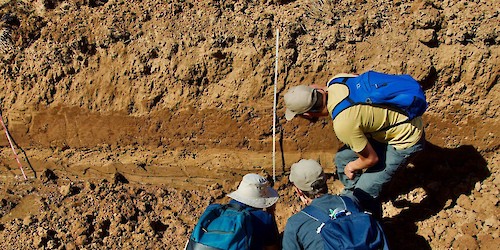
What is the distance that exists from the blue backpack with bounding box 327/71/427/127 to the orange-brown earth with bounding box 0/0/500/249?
4.66 ft

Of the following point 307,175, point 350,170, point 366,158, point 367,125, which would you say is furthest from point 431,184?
point 307,175

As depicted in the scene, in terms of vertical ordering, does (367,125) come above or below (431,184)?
above

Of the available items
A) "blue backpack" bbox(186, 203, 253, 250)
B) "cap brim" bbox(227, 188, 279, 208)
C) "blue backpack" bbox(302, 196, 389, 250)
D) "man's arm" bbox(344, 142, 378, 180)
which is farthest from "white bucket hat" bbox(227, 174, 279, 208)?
"man's arm" bbox(344, 142, 378, 180)

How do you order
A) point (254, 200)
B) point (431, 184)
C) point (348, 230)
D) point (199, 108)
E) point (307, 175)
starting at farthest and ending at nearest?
point (199, 108) → point (431, 184) → point (254, 200) → point (307, 175) → point (348, 230)

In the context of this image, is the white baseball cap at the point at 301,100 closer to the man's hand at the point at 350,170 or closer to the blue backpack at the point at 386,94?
the blue backpack at the point at 386,94

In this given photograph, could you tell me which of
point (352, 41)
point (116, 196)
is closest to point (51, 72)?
point (116, 196)

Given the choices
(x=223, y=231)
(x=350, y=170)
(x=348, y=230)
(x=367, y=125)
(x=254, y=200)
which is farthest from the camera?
(x=350, y=170)

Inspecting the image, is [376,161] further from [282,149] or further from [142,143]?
[142,143]

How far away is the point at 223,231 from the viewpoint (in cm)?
292

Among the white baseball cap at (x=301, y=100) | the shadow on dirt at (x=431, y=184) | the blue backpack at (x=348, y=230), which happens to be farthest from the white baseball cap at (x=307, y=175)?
the shadow on dirt at (x=431, y=184)

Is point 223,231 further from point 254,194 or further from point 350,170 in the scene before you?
point 350,170

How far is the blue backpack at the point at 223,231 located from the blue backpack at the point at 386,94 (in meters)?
1.03

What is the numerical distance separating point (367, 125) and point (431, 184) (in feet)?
5.80

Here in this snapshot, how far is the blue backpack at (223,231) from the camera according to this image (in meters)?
2.89
